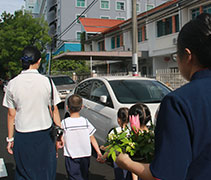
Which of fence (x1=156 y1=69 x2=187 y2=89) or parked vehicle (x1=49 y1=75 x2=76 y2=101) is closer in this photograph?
fence (x1=156 y1=69 x2=187 y2=89)

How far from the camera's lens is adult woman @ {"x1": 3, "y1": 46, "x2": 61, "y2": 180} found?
270 centimetres

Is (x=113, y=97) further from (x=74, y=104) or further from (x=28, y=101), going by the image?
(x=28, y=101)

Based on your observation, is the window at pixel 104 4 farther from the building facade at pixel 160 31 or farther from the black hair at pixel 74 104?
the black hair at pixel 74 104

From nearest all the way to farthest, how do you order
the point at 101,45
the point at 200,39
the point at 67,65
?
the point at 200,39
the point at 67,65
the point at 101,45

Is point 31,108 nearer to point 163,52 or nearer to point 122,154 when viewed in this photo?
point 122,154

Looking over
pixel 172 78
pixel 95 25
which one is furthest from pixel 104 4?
pixel 172 78

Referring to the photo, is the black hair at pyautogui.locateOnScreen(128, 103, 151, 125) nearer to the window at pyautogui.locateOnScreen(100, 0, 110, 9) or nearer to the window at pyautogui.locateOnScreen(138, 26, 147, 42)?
the window at pyautogui.locateOnScreen(138, 26, 147, 42)

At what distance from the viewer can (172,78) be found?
12.7m

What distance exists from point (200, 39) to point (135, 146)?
0.72m

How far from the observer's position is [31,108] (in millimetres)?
2736

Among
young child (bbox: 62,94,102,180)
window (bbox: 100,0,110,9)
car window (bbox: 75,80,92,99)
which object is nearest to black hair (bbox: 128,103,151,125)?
young child (bbox: 62,94,102,180)

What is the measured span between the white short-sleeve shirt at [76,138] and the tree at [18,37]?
3077 centimetres

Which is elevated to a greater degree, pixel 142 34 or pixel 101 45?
pixel 101 45

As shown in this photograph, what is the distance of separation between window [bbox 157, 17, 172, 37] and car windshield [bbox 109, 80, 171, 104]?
15609 mm
